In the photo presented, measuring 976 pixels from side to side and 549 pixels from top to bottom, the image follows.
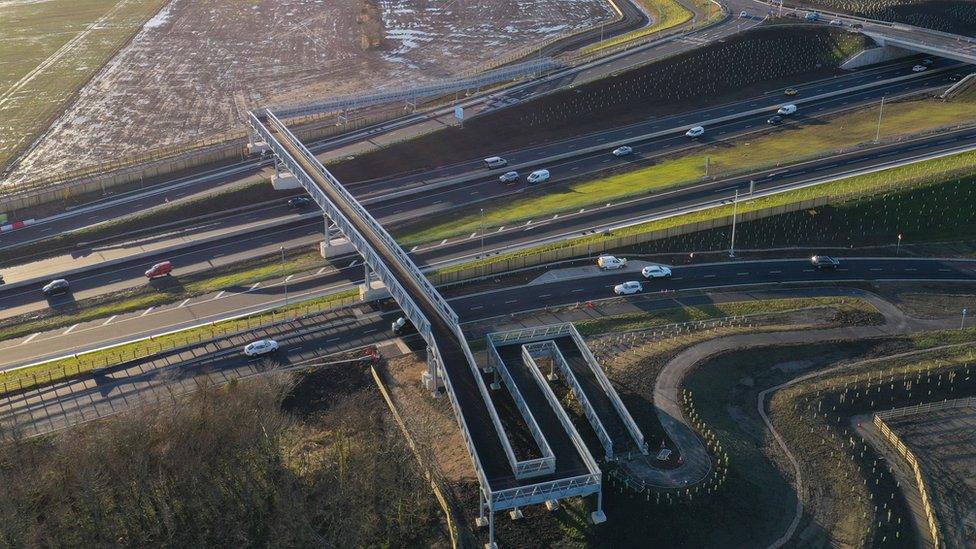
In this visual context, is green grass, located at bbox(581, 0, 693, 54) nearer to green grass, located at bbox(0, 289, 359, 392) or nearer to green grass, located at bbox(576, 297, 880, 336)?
green grass, located at bbox(576, 297, 880, 336)

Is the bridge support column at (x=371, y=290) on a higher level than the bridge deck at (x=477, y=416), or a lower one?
lower

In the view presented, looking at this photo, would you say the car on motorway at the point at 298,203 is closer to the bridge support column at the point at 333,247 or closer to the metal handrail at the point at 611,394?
the bridge support column at the point at 333,247

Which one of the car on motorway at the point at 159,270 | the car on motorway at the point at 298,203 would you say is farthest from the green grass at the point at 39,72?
the car on motorway at the point at 159,270

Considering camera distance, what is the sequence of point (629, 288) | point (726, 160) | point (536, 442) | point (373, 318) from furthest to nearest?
point (726, 160), point (629, 288), point (373, 318), point (536, 442)

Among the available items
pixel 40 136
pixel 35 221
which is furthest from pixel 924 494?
pixel 40 136

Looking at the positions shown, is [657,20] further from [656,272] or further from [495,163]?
[656,272]

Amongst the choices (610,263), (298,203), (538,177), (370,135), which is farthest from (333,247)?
(370,135)

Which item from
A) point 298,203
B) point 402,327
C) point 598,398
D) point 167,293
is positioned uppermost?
point 598,398
